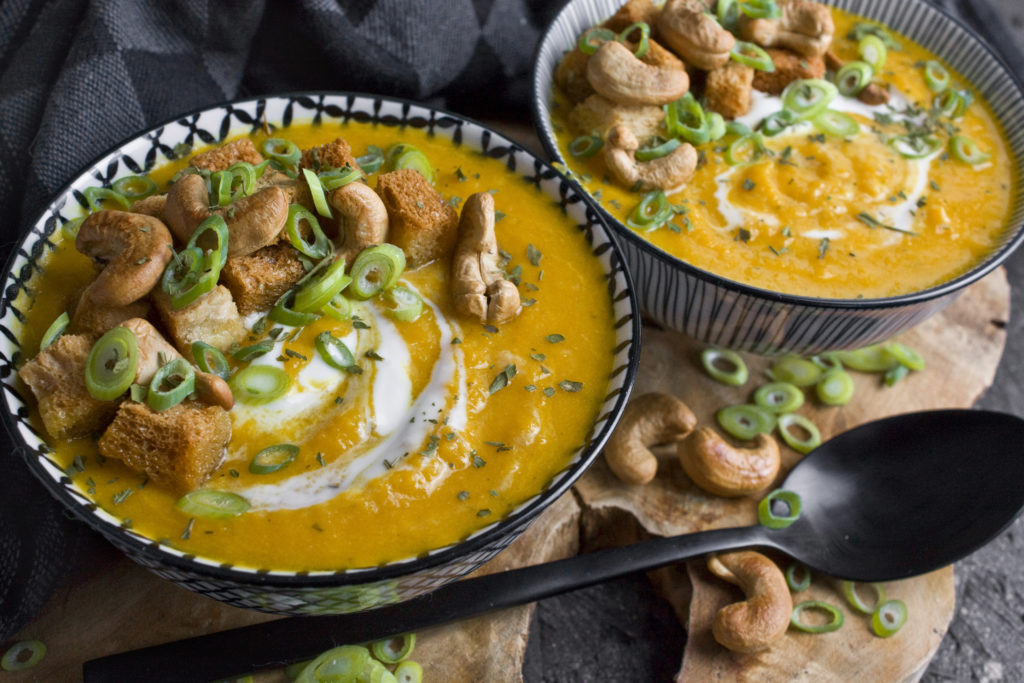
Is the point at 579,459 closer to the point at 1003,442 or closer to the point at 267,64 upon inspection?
the point at 1003,442

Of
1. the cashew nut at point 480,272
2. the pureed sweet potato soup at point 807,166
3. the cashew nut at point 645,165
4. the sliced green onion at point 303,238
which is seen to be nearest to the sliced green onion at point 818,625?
the pureed sweet potato soup at point 807,166

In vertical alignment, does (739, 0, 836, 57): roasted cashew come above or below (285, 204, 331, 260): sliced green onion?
below

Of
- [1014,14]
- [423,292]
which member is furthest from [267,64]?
[1014,14]

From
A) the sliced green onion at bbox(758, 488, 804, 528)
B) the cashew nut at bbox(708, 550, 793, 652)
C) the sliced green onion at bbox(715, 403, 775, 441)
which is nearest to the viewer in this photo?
the cashew nut at bbox(708, 550, 793, 652)

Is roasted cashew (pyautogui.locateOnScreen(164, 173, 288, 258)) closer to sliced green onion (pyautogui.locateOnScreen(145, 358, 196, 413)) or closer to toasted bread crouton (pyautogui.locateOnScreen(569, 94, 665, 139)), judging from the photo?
sliced green onion (pyautogui.locateOnScreen(145, 358, 196, 413))

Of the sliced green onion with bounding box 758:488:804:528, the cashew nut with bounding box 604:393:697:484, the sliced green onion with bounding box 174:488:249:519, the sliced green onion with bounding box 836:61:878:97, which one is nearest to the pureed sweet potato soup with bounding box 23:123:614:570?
the sliced green onion with bounding box 174:488:249:519

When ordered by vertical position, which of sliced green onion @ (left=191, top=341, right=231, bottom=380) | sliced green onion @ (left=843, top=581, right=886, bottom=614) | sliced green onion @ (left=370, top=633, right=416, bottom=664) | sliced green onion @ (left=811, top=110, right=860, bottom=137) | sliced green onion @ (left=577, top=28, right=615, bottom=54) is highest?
sliced green onion @ (left=191, top=341, right=231, bottom=380)
